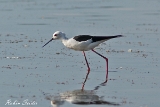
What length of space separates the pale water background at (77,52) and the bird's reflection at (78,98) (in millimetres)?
137

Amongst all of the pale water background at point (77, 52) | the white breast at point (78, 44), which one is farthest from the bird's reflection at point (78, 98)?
the white breast at point (78, 44)

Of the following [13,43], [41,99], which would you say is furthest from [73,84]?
[13,43]

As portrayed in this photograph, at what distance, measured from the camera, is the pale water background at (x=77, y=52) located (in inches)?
384

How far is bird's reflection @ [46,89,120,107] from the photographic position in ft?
29.0

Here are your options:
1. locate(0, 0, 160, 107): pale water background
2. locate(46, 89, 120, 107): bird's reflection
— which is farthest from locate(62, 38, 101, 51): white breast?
locate(46, 89, 120, 107): bird's reflection

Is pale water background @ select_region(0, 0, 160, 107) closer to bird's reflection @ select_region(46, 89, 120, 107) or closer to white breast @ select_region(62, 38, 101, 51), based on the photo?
bird's reflection @ select_region(46, 89, 120, 107)

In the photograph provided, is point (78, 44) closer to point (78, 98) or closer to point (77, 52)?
point (77, 52)

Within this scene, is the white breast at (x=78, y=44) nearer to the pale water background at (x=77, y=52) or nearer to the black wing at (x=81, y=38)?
the black wing at (x=81, y=38)

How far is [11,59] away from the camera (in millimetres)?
12773

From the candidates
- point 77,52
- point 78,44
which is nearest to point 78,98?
point 78,44

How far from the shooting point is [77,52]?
1405cm

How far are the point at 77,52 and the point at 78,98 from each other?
16.0 feet

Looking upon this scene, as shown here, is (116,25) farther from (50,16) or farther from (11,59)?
(11,59)

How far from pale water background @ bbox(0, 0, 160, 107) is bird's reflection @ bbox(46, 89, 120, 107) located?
0.14m
